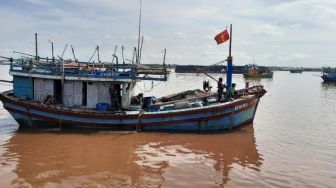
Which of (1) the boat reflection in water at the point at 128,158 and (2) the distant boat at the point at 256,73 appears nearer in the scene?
(1) the boat reflection in water at the point at 128,158

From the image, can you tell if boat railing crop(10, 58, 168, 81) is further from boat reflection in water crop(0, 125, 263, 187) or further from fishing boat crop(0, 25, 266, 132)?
boat reflection in water crop(0, 125, 263, 187)

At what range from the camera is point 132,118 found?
1639 centimetres

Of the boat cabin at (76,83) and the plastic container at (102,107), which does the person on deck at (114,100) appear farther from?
the plastic container at (102,107)

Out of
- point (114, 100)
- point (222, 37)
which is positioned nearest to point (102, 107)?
point (114, 100)

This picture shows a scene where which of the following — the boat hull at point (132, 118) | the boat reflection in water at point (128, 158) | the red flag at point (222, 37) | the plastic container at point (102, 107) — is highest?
the red flag at point (222, 37)

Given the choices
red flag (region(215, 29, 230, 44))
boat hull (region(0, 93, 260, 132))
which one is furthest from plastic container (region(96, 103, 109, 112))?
red flag (region(215, 29, 230, 44))

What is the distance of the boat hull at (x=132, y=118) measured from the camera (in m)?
16.3

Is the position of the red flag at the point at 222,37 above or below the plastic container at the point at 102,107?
above

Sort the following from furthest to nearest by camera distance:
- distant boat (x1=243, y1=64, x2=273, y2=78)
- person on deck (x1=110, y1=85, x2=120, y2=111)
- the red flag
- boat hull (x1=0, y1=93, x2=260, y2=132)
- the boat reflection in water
Result: distant boat (x1=243, y1=64, x2=273, y2=78)
the red flag
person on deck (x1=110, y1=85, x2=120, y2=111)
boat hull (x1=0, y1=93, x2=260, y2=132)
the boat reflection in water

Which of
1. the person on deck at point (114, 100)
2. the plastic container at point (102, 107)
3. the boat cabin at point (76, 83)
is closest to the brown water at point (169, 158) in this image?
the plastic container at point (102, 107)

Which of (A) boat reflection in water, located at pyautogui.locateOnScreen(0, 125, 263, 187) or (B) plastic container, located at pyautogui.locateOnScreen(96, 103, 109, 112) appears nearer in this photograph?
(A) boat reflection in water, located at pyautogui.locateOnScreen(0, 125, 263, 187)

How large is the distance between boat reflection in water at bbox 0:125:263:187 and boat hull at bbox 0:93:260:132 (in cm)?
57

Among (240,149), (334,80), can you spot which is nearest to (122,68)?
(240,149)

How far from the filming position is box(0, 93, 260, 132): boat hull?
16312 millimetres
